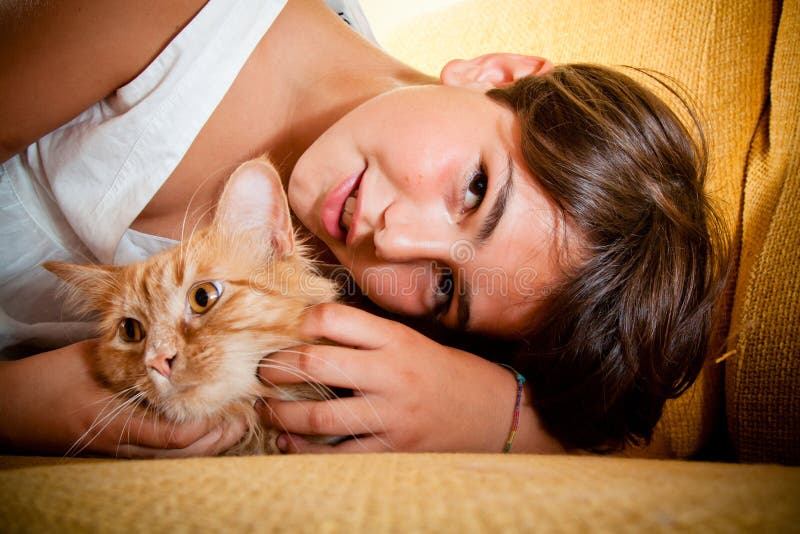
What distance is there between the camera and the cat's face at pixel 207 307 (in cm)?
71

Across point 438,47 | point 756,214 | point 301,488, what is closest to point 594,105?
point 756,214

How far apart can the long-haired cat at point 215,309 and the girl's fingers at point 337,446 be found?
0.14ft

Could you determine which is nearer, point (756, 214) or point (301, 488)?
point (301, 488)

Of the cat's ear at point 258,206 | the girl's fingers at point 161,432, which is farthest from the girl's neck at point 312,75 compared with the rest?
the girl's fingers at point 161,432

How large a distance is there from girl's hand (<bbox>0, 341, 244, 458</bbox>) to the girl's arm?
0.56 metres

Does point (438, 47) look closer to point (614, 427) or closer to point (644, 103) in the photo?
point (644, 103)

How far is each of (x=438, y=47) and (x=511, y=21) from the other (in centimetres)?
38

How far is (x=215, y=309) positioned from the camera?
0.78m

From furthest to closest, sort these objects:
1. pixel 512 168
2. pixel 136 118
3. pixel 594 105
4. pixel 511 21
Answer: pixel 511 21 < pixel 136 118 < pixel 594 105 < pixel 512 168

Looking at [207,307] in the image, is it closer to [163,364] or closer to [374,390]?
[163,364]

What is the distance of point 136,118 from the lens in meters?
1.04

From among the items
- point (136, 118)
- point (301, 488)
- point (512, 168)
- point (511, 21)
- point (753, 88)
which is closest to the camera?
point (301, 488)

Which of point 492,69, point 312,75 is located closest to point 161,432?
point 312,75

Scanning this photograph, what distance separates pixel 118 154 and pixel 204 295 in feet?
1.82
